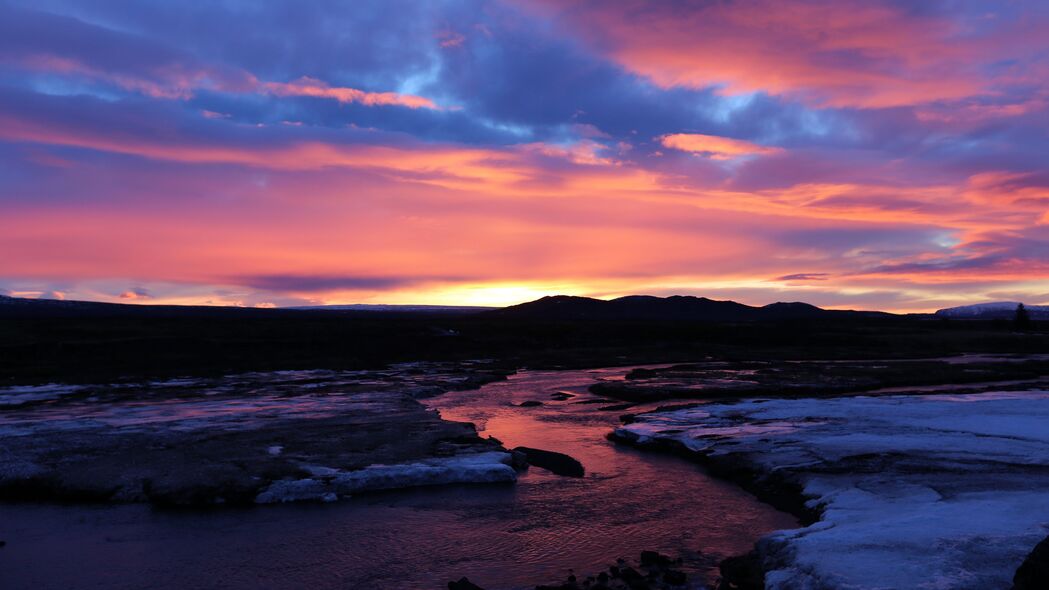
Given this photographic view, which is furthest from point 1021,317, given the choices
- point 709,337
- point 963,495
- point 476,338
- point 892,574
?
point 892,574

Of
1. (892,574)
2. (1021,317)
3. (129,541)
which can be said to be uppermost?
(1021,317)

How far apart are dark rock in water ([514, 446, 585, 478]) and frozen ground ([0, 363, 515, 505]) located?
1.25 meters

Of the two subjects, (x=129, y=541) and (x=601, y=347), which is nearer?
(x=129, y=541)

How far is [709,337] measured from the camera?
99438mm

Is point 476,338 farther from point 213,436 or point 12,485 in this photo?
point 12,485

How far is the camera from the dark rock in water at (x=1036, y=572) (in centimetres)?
779

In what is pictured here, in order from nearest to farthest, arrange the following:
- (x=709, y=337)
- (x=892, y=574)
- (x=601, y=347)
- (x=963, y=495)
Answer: (x=892, y=574) < (x=963, y=495) < (x=601, y=347) < (x=709, y=337)

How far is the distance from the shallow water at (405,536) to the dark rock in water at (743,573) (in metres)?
0.42

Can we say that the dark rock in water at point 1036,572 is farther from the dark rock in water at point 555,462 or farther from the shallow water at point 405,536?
the dark rock in water at point 555,462

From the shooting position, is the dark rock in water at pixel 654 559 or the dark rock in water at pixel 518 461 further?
the dark rock in water at pixel 518 461

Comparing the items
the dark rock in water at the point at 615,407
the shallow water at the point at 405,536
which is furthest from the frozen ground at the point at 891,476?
the dark rock in water at the point at 615,407

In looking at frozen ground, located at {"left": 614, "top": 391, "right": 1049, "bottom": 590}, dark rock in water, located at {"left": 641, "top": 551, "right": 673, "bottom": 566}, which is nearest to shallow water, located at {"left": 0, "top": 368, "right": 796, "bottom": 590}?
dark rock in water, located at {"left": 641, "top": 551, "right": 673, "bottom": 566}

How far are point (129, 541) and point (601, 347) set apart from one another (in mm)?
70399

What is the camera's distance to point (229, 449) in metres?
22.8
